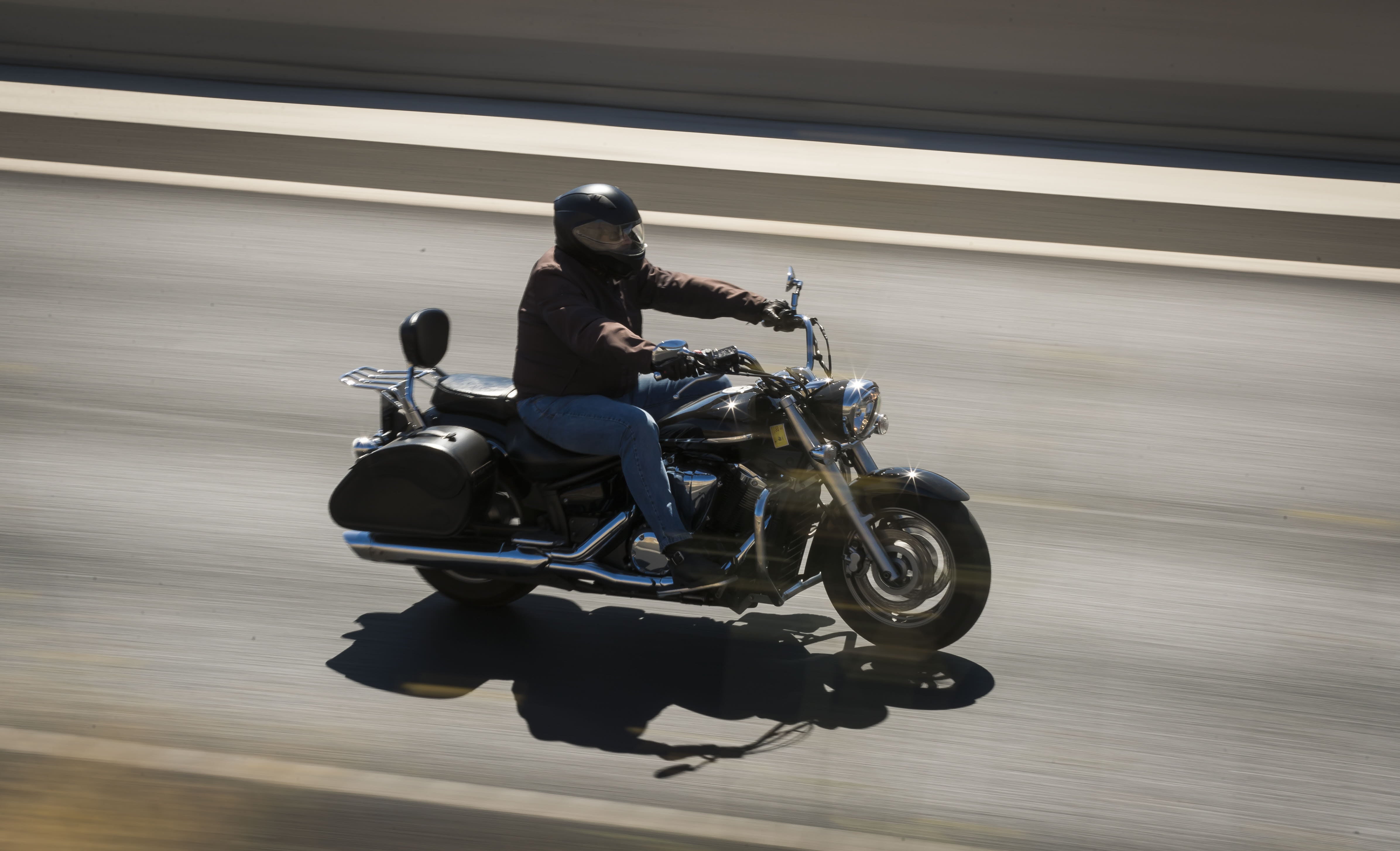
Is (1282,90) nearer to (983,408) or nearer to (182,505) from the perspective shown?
(983,408)

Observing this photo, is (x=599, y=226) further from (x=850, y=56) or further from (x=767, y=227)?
(x=850, y=56)

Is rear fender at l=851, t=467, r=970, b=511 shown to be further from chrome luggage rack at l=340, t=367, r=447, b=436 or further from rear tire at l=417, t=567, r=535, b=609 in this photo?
chrome luggage rack at l=340, t=367, r=447, b=436

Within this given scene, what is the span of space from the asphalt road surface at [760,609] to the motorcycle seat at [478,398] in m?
0.92

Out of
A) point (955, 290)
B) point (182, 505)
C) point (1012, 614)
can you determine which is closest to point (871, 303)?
point (955, 290)

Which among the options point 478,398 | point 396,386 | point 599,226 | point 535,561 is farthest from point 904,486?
point 396,386

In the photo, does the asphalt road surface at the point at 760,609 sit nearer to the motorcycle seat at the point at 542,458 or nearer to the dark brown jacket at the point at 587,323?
the motorcycle seat at the point at 542,458

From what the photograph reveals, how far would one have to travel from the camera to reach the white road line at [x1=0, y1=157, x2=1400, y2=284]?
457 inches

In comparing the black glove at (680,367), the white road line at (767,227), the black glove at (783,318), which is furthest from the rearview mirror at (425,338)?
the white road line at (767,227)

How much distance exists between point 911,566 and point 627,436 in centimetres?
126

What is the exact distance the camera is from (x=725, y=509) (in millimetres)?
5340

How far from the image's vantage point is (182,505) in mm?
6898

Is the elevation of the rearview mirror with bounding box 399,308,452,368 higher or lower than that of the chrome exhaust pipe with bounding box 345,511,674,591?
higher

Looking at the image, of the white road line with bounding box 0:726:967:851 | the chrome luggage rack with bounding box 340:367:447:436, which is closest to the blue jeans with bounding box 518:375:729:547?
the chrome luggage rack with bounding box 340:367:447:436

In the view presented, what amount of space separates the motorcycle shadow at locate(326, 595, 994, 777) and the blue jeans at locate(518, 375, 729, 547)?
1.92 ft
